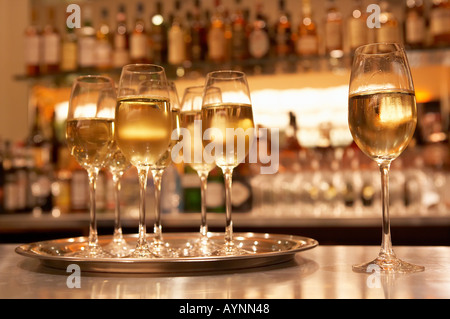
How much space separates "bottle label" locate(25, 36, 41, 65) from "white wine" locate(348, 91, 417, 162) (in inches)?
91.9

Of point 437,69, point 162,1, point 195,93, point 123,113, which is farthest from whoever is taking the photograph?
point 162,1

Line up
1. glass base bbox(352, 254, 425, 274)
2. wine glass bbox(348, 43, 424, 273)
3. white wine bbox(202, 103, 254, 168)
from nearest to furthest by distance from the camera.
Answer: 1. glass base bbox(352, 254, 425, 274)
2. wine glass bbox(348, 43, 424, 273)
3. white wine bbox(202, 103, 254, 168)

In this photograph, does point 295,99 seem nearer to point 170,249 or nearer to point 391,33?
point 391,33

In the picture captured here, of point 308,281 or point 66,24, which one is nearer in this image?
point 308,281

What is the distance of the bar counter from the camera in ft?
1.65

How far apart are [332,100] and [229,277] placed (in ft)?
7.38

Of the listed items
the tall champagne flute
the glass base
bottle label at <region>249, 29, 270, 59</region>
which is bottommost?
the glass base

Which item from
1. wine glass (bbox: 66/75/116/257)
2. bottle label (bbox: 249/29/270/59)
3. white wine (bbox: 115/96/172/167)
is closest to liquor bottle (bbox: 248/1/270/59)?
bottle label (bbox: 249/29/270/59)

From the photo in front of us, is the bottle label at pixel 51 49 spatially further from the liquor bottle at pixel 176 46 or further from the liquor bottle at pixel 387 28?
the liquor bottle at pixel 387 28

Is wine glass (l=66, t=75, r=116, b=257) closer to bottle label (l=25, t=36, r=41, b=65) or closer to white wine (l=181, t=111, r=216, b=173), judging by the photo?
white wine (l=181, t=111, r=216, b=173)

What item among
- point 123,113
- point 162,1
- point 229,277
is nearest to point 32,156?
point 162,1

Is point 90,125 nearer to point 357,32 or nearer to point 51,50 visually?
point 357,32

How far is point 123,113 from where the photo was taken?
31.3 inches

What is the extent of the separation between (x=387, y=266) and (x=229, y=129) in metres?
0.32
